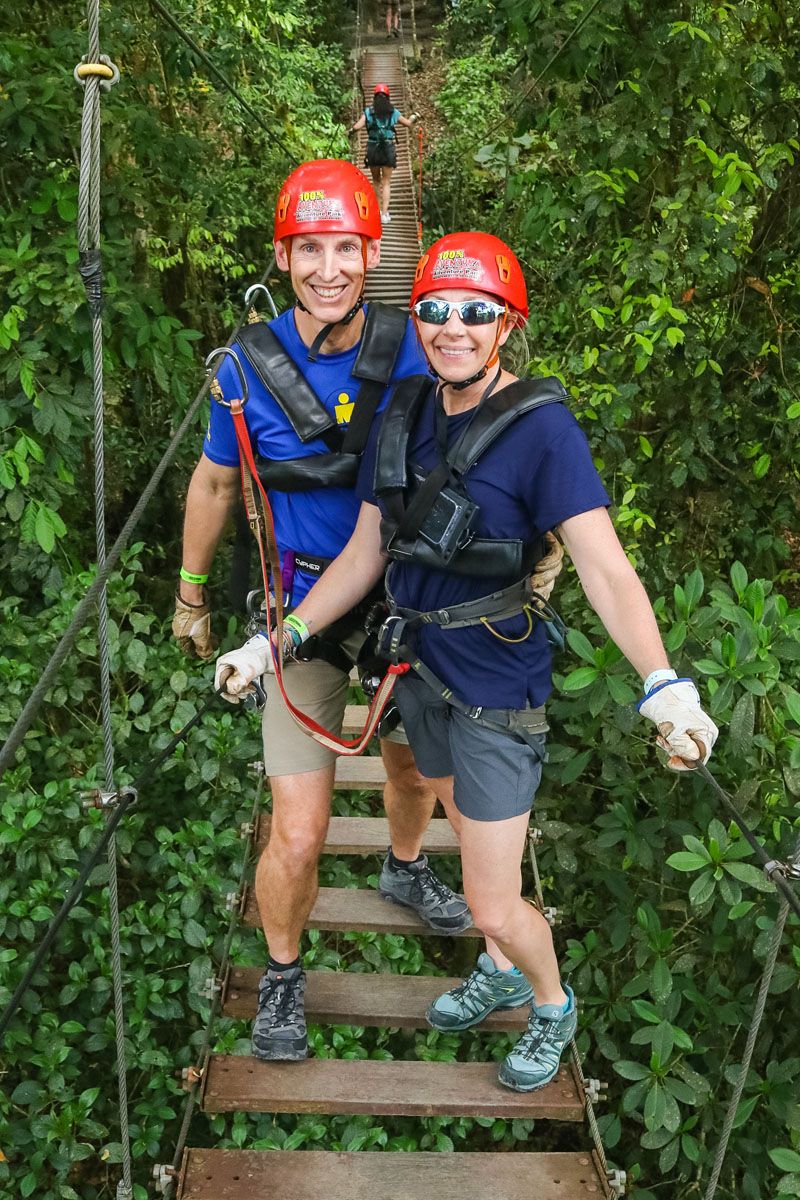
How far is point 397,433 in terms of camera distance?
5.33ft

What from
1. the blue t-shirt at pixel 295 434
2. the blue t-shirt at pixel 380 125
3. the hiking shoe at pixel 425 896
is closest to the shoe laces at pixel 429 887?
the hiking shoe at pixel 425 896

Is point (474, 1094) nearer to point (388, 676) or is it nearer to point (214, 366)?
point (388, 676)

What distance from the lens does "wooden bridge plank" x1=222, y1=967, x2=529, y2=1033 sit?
83.3 inches

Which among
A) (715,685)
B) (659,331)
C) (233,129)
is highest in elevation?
(233,129)

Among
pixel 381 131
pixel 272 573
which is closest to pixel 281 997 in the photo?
pixel 272 573

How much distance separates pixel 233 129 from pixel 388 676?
662 cm

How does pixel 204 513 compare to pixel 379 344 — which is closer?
pixel 379 344

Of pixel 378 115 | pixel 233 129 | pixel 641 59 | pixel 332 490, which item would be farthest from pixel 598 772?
pixel 378 115

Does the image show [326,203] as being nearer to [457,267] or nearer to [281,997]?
[457,267]

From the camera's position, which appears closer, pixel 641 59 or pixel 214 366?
pixel 214 366

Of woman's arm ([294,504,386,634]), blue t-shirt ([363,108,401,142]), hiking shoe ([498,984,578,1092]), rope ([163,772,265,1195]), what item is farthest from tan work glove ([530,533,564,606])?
blue t-shirt ([363,108,401,142])

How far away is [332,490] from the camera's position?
183cm

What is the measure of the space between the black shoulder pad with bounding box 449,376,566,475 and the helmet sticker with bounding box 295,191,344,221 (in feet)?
1.65

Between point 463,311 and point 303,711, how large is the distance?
85cm
